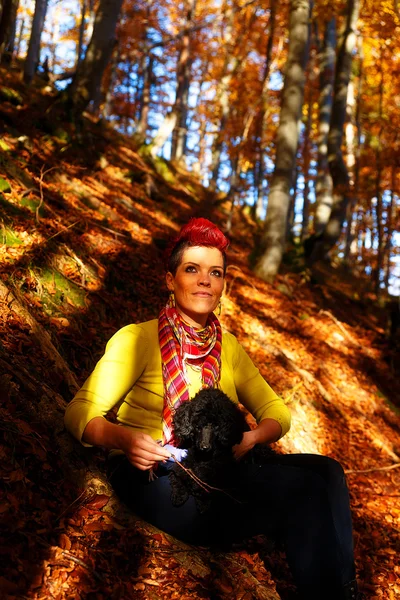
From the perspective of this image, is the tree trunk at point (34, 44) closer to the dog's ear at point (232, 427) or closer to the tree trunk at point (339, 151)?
the tree trunk at point (339, 151)

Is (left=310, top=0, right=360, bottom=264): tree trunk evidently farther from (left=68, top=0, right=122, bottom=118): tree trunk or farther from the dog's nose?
the dog's nose

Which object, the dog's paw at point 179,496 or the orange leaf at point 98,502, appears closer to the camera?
the dog's paw at point 179,496

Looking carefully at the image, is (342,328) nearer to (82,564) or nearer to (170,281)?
(170,281)

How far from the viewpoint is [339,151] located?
1264 cm

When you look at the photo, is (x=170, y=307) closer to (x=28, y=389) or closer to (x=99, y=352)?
(x=28, y=389)

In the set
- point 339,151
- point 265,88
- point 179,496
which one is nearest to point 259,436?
point 179,496

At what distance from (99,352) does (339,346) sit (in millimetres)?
5923

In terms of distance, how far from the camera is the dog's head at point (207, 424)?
244cm

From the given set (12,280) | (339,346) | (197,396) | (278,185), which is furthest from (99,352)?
(278,185)

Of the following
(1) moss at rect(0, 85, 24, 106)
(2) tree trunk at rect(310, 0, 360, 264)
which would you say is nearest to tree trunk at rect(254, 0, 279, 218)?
(2) tree trunk at rect(310, 0, 360, 264)

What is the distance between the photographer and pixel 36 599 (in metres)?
1.93

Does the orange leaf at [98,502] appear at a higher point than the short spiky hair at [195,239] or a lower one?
lower

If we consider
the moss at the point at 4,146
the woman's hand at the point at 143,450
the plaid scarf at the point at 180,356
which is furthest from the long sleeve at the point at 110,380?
the moss at the point at 4,146

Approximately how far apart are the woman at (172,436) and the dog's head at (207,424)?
12cm
